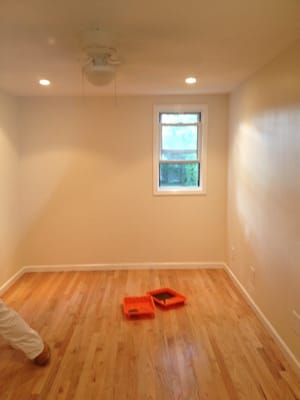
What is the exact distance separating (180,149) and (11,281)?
8.92 ft

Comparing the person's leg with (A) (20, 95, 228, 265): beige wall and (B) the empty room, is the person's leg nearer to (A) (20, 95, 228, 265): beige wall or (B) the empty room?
(B) the empty room

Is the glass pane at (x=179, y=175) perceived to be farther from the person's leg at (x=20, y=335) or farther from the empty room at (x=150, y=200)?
the person's leg at (x=20, y=335)

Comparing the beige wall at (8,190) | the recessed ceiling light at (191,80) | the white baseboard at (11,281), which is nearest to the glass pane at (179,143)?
the recessed ceiling light at (191,80)

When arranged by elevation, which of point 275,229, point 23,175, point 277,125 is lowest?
point 275,229

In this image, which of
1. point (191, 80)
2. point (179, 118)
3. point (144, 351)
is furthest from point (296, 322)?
point (179, 118)

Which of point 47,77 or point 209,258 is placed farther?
point 209,258

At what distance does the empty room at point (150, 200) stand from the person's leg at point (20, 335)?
1 cm

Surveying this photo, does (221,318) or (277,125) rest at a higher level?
(277,125)

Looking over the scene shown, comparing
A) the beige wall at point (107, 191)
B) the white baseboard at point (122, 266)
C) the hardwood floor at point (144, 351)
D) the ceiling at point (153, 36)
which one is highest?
the ceiling at point (153, 36)

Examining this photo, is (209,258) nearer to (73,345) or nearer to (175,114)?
(175,114)

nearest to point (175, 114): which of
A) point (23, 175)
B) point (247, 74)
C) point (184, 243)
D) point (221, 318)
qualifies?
point (247, 74)

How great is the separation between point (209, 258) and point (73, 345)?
7.92 feet

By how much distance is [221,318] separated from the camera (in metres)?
3.29

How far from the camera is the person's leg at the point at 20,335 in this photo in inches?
92.4
